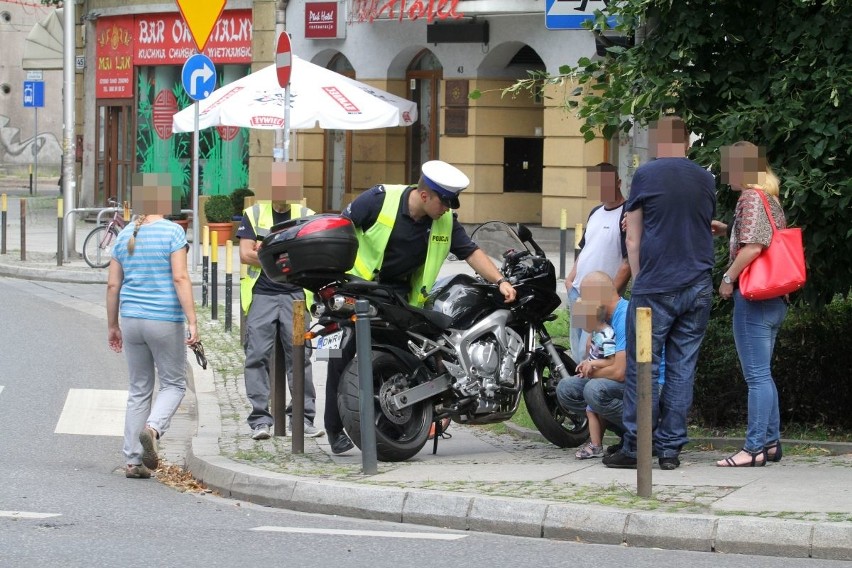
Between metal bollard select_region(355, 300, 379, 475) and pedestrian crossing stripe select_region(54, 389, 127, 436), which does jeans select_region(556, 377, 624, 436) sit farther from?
pedestrian crossing stripe select_region(54, 389, 127, 436)

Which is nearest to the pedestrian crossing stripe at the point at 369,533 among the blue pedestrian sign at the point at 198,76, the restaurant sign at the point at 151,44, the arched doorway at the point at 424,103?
the blue pedestrian sign at the point at 198,76

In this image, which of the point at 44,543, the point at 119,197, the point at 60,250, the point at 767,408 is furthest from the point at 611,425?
the point at 119,197

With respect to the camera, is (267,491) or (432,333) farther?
(432,333)

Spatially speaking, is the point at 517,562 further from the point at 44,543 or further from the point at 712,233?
the point at 712,233

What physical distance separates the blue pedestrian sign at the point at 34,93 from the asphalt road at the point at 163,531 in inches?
1255

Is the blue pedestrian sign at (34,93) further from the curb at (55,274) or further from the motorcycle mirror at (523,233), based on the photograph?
the motorcycle mirror at (523,233)

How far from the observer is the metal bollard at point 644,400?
714 cm

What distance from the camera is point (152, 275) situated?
858cm

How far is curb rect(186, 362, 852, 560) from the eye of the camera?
6484 millimetres

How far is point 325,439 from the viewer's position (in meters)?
9.66

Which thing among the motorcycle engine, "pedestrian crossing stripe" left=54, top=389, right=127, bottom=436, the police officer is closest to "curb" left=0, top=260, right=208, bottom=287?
"pedestrian crossing stripe" left=54, top=389, right=127, bottom=436

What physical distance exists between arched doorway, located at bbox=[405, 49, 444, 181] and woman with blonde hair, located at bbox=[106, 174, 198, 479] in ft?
64.4

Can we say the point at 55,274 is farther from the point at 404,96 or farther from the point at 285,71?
the point at 404,96

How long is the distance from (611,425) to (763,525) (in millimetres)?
2178
